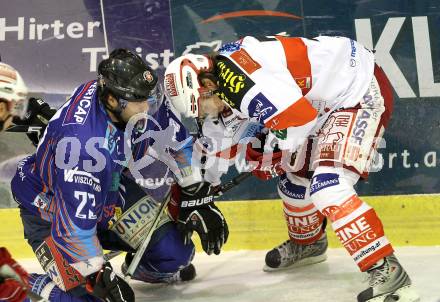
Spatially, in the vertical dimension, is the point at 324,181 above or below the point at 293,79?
below

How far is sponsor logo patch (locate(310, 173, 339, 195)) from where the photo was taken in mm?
3119

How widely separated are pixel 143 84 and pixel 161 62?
1.15 meters

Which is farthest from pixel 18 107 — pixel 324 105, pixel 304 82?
pixel 324 105

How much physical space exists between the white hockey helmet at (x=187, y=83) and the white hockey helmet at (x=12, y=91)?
2.25 ft

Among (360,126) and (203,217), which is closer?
(360,126)

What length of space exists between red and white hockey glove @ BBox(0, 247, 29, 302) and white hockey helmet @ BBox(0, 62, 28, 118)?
0.51m

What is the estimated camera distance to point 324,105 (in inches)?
132

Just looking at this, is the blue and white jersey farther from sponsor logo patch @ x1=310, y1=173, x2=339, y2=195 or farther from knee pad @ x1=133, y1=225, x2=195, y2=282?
sponsor logo patch @ x1=310, y1=173, x2=339, y2=195

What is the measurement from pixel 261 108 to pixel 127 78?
0.52 metres

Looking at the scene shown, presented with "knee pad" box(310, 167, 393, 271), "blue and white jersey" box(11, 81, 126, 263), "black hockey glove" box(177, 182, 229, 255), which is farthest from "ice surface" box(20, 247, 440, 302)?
"blue and white jersey" box(11, 81, 126, 263)

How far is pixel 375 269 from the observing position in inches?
122

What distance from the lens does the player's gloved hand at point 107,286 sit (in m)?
3.08

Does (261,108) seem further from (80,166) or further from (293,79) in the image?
(80,166)

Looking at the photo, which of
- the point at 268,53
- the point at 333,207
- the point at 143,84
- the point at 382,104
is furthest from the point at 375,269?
the point at 143,84
